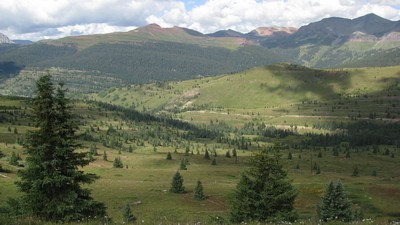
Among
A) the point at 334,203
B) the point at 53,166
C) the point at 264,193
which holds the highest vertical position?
the point at 53,166

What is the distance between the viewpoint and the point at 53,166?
26750 mm

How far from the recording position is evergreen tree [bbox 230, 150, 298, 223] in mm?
33312

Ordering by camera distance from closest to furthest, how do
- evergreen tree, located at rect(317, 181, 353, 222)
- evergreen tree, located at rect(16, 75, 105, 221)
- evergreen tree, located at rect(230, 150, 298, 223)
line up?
evergreen tree, located at rect(16, 75, 105, 221)
evergreen tree, located at rect(230, 150, 298, 223)
evergreen tree, located at rect(317, 181, 353, 222)

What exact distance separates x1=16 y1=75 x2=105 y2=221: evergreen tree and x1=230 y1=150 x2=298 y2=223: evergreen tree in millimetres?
12657

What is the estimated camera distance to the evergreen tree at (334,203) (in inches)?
1873

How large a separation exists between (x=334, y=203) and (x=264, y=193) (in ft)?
63.8

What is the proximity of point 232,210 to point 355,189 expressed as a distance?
77.6 metres

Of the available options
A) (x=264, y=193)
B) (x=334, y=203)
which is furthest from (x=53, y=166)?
(x=334, y=203)

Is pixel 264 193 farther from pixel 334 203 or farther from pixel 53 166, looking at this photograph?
pixel 334 203

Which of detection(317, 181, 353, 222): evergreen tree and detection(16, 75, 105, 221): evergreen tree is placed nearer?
detection(16, 75, 105, 221): evergreen tree

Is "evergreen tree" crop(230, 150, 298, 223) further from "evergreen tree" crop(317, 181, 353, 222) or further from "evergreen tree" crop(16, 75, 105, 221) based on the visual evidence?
"evergreen tree" crop(317, 181, 353, 222)

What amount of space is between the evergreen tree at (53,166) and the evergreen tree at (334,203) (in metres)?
31.3

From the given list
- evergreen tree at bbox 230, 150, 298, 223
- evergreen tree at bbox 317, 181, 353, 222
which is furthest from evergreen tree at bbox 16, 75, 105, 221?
evergreen tree at bbox 317, 181, 353, 222

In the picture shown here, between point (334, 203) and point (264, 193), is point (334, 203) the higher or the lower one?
the lower one
